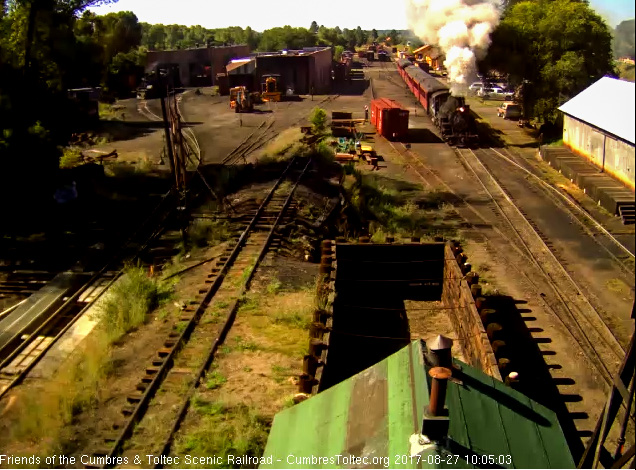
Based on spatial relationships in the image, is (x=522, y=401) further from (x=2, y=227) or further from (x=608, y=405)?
(x=2, y=227)

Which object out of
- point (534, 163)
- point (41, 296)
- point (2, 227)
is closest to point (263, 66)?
point (534, 163)

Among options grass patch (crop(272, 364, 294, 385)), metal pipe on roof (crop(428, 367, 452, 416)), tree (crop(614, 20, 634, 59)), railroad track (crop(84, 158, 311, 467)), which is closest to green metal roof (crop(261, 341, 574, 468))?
metal pipe on roof (crop(428, 367, 452, 416))

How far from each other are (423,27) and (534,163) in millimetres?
11935

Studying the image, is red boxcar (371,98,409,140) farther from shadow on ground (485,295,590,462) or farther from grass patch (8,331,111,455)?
grass patch (8,331,111,455)

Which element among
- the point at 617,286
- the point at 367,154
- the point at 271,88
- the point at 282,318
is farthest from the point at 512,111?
the point at 282,318

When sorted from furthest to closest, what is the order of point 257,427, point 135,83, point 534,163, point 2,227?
point 135,83
point 534,163
point 2,227
point 257,427

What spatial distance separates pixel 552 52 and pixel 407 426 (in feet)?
103

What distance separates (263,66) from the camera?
5625 centimetres

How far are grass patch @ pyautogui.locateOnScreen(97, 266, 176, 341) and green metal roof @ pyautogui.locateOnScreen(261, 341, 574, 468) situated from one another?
767 centimetres

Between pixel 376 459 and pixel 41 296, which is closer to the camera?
pixel 376 459

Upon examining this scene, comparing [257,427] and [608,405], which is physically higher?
[608,405]

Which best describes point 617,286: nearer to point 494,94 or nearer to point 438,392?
point 438,392

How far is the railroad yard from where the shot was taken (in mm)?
9086

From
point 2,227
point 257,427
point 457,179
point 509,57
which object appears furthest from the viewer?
point 509,57
